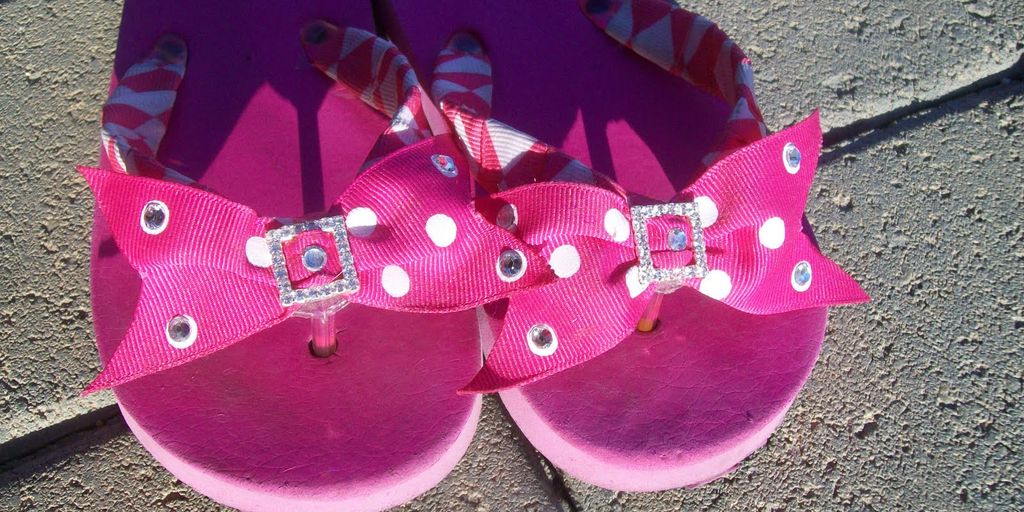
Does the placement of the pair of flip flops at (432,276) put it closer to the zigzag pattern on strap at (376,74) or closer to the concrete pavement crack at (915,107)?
the zigzag pattern on strap at (376,74)

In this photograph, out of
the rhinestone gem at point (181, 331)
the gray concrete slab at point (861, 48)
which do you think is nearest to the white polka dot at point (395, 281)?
the rhinestone gem at point (181, 331)

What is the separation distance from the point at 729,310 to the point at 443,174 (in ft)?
1.38

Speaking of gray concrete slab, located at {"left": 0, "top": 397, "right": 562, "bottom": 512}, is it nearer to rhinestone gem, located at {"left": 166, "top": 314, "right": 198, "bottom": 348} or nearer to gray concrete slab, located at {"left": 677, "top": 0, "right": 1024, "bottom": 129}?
rhinestone gem, located at {"left": 166, "top": 314, "right": 198, "bottom": 348}

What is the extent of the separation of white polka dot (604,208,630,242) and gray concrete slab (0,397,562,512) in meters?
0.39

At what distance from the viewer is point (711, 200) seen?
1099 mm

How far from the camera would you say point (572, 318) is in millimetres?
1082

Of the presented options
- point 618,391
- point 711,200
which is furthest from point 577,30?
point 618,391

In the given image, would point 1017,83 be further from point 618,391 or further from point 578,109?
point 618,391

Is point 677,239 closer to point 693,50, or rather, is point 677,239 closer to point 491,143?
point 491,143

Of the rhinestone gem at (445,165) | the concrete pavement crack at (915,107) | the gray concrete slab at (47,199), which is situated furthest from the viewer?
the concrete pavement crack at (915,107)

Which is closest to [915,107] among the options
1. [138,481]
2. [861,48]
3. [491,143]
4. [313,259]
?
[861,48]

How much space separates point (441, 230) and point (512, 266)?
91mm

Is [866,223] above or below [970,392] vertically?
above

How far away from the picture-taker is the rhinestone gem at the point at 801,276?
1.15 m
